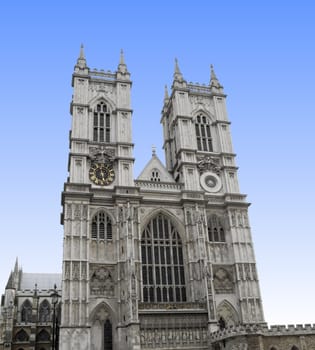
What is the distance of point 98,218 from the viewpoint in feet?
121

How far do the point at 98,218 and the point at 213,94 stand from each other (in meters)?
20.5

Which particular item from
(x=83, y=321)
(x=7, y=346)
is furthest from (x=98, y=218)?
(x=7, y=346)

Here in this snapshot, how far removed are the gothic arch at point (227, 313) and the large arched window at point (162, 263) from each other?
11.0 ft

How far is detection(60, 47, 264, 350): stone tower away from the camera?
105ft

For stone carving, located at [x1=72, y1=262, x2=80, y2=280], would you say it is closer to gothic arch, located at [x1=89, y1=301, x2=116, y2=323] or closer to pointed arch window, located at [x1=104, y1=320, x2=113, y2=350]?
gothic arch, located at [x1=89, y1=301, x2=116, y2=323]

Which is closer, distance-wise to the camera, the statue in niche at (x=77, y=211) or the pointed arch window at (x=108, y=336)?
the pointed arch window at (x=108, y=336)

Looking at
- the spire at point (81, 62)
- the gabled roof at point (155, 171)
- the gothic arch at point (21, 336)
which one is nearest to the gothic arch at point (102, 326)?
the gabled roof at point (155, 171)

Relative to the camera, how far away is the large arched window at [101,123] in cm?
4122

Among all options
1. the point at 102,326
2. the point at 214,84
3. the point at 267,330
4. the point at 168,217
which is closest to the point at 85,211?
the point at 168,217

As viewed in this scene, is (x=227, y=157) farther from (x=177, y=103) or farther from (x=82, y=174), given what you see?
(x=82, y=174)

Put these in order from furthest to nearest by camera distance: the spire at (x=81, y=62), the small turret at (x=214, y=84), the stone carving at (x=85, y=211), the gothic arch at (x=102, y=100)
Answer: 1. the small turret at (x=214, y=84)
2. the spire at (x=81, y=62)
3. the gothic arch at (x=102, y=100)
4. the stone carving at (x=85, y=211)

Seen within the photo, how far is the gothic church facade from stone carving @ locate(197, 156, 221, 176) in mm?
123

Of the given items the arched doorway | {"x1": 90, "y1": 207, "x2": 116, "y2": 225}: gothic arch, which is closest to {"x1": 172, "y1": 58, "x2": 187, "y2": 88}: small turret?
{"x1": 90, "y1": 207, "x2": 116, "y2": 225}: gothic arch

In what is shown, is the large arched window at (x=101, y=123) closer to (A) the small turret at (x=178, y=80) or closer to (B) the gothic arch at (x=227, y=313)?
(A) the small turret at (x=178, y=80)
